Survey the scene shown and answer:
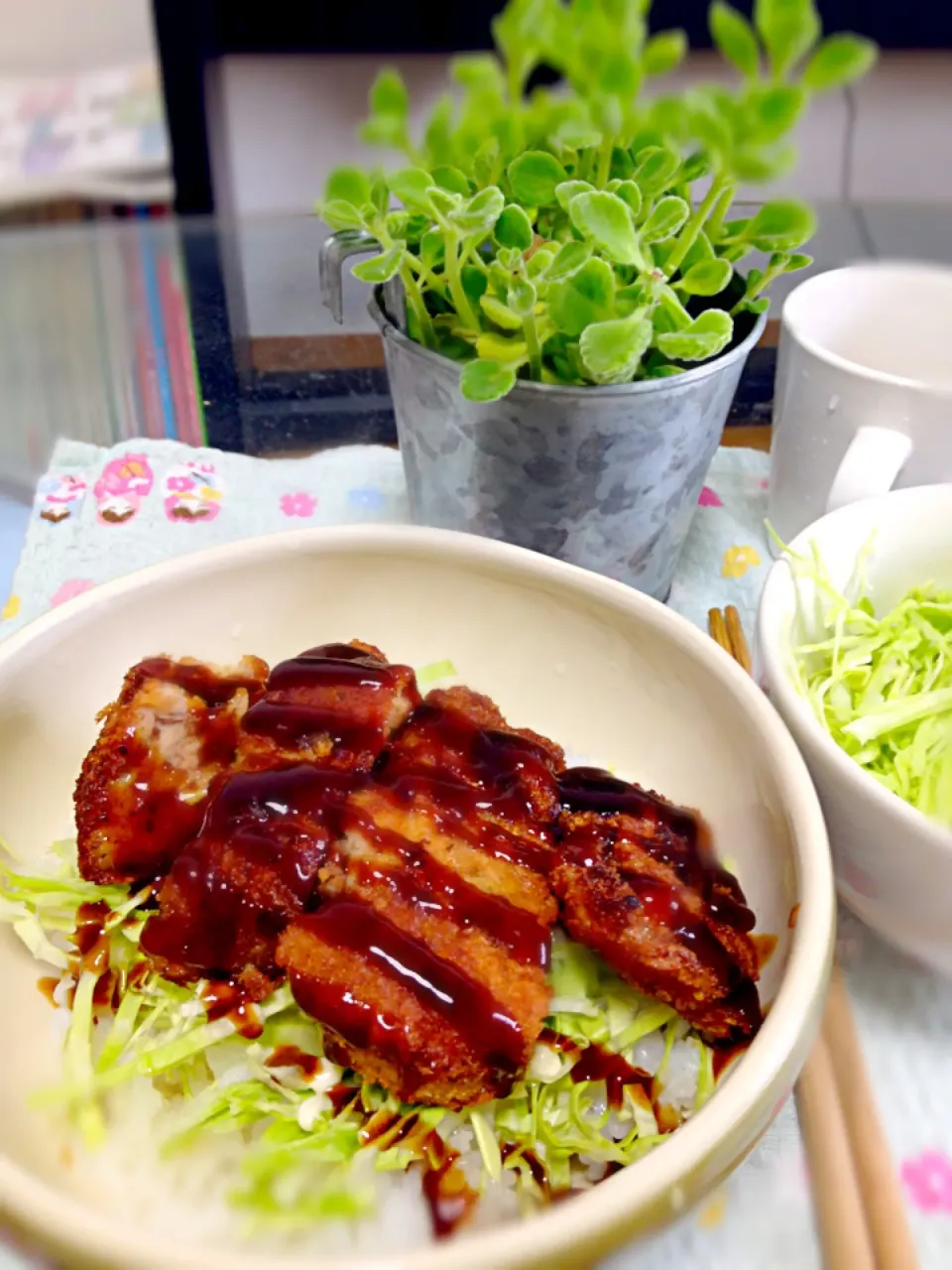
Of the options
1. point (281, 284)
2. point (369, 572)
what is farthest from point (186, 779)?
point (281, 284)

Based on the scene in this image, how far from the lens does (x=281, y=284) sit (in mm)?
1309

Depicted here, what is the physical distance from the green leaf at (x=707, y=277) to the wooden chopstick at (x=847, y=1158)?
1.36 ft

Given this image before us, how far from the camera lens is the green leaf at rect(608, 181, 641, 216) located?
0.61 meters

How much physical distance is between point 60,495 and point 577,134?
0.58 metres

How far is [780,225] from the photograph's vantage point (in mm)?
642

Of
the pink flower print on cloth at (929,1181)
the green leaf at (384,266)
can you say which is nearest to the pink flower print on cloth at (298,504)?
the green leaf at (384,266)

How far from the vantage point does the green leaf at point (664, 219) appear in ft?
1.98

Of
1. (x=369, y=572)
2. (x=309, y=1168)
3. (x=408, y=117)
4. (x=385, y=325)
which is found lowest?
(x=309, y=1168)

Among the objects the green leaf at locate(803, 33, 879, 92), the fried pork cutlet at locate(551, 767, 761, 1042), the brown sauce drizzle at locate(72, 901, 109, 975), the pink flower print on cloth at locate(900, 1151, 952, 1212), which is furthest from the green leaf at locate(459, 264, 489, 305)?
the pink flower print on cloth at locate(900, 1151, 952, 1212)

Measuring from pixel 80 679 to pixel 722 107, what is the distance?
1.64 feet

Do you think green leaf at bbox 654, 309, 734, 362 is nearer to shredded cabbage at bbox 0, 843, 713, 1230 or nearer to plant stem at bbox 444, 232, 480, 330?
plant stem at bbox 444, 232, 480, 330

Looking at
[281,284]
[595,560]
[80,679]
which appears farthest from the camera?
[281,284]

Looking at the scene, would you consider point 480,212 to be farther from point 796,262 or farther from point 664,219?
point 796,262

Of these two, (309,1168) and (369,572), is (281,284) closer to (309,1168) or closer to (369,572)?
(369,572)
